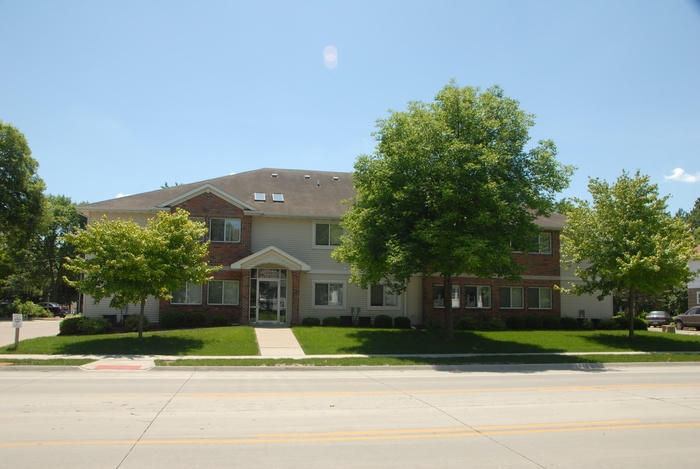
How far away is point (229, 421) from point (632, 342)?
22098mm

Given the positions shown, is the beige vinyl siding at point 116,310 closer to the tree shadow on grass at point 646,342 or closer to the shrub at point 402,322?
the shrub at point 402,322

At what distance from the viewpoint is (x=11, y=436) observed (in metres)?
7.55

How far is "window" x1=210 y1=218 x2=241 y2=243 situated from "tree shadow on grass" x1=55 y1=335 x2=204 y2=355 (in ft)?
22.4

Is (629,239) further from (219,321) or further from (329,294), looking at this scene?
(219,321)

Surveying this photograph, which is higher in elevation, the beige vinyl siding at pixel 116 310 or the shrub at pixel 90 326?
the beige vinyl siding at pixel 116 310

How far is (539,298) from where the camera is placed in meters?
31.2

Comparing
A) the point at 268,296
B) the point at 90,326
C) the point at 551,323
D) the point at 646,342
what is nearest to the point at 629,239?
the point at 646,342

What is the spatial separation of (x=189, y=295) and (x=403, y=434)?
2167 centimetres

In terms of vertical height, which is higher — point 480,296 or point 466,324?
point 480,296

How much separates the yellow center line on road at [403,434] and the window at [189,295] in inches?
823

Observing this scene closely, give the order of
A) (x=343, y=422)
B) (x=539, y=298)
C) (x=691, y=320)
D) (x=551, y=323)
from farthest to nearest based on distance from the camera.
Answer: (x=691, y=320) < (x=539, y=298) < (x=551, y=323) < (x=343, y=422)

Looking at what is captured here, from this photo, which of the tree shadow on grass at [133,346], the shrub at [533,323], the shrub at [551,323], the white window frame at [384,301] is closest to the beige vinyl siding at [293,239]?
the white window frame at [384,301]

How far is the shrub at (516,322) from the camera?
2936 cm

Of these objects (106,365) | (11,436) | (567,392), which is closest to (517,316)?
(567,392)
